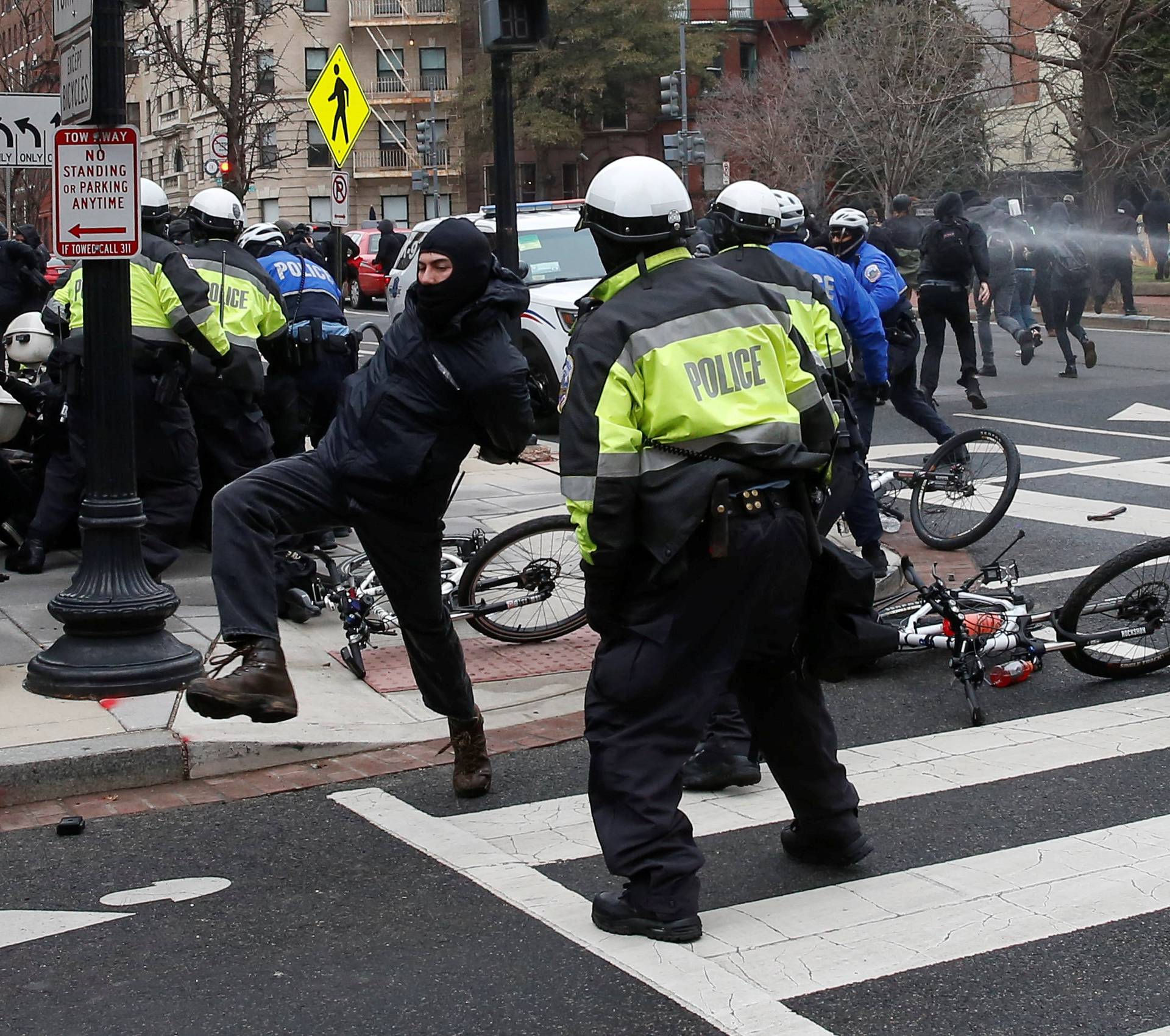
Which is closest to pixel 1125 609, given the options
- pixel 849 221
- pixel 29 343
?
pixel 849 221

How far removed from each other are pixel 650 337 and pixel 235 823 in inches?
92.9

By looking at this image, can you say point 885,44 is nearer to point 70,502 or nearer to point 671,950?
point 70,502

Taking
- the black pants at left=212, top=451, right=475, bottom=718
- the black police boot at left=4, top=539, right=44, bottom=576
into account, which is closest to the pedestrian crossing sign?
the black police boot at left=4, top=539, right=44, bottom=576

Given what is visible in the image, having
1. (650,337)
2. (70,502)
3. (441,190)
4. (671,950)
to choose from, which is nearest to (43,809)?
(671,950)

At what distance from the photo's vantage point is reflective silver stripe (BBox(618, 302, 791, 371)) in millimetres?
4238

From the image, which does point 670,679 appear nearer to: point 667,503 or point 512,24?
point 667,503

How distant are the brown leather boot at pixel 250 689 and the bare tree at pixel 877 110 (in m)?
29.4

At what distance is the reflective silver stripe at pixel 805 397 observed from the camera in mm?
4562

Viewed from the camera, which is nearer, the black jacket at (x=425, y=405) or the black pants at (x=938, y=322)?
the black jacket at (x=425, y=405)

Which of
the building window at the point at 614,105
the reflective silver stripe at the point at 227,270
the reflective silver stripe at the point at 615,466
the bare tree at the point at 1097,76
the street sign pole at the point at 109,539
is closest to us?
the reflective silver stripe at the point at 615,466

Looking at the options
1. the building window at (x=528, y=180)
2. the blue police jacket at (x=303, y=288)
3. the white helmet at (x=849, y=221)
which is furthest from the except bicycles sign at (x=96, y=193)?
the building window at (x=528, y=180)

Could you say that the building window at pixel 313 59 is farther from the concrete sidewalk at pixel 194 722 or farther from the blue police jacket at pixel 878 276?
the concrete sidewalk at pixel 194 722

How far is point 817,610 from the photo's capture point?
15.3 ft

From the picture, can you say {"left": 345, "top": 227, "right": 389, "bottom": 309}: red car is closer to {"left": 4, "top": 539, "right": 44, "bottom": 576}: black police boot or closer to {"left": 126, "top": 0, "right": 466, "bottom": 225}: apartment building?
{"left": 4, "top": 539, "right": 44, "bottom": 576}: black police boot
